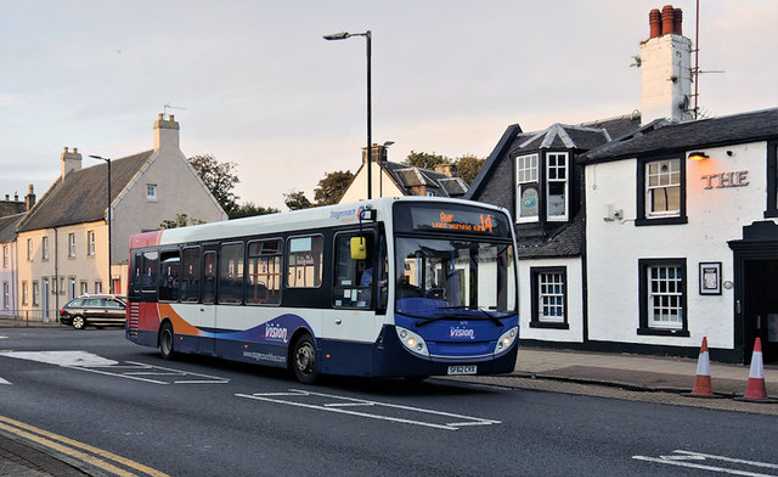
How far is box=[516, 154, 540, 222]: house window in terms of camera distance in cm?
2630

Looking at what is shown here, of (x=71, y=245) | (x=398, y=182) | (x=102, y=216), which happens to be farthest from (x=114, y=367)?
(x=71, y=245)

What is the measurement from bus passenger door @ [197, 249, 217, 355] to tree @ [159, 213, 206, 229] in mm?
33715

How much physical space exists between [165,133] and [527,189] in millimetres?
35030

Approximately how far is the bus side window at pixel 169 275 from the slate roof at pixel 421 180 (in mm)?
30897

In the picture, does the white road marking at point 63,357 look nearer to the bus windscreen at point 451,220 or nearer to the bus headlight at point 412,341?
the bus headlight at point 412,341

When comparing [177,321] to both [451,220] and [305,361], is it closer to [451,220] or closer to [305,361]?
[305,361]

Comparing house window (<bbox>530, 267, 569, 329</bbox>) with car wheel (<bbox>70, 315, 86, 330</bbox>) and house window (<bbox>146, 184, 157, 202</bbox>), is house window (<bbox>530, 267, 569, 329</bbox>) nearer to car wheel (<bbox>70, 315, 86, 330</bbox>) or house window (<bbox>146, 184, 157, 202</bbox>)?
car wheel (<bbox>70, 315, 86, 330</bbox>)

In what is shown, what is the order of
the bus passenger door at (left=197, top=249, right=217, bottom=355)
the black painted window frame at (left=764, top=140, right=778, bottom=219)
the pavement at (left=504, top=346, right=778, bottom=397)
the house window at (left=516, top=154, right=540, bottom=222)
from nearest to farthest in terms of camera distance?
1. the pavement at (left=504, top=346, right=778, bottom=397)
2. the bus passenger door at (left=197, top=249, right=217, bottom=355)
3. the black painted window frame at (left=764, top=140, right=778, bottom=219)
4. the house window at (left=516, top=154, right=540, bottom=222)

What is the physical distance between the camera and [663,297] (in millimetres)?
22297

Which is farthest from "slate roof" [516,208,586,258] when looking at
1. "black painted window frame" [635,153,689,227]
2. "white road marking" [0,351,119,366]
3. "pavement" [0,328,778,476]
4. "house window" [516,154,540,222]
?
"white road marking" [0,351,119,366]

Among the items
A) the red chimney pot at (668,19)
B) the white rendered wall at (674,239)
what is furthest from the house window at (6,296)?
the red chimney pot at (668,19)

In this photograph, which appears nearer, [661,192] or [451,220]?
[451,220]

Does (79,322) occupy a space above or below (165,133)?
below

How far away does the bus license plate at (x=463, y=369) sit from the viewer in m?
14.3
